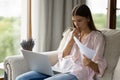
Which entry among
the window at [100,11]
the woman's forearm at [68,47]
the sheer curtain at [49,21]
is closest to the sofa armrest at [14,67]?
the woman's forearm at [68,47]

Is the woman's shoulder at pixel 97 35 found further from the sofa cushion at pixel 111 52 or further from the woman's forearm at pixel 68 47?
the woman's forearm at pixel 68 47

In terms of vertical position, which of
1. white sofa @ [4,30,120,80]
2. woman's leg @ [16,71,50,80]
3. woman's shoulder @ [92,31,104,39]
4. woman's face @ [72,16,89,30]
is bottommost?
woman's leg @ [16,71,50,80]

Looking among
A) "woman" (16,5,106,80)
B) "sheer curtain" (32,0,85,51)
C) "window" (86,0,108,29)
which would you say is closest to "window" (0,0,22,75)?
"sheer curtain" (32,0,85,51)

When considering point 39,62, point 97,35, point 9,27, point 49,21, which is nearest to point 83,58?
point 97,35

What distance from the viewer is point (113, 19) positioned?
3.43 metres

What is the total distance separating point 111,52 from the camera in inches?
94.6

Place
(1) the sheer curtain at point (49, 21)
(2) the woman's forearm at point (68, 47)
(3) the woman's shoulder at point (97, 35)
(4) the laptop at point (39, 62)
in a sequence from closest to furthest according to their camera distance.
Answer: (4) the laptop at point (39, 62) < (3) the woman's shoulder at point (97, 35) < (2) the woman's forearm at point (68, 47) < (1) the sheer curtain at point (49, 21)

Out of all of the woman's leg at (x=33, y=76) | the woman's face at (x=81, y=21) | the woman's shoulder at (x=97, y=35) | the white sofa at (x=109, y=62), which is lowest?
the woman's leg at (x=33, y=76)

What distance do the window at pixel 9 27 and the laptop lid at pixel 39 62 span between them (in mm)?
1313

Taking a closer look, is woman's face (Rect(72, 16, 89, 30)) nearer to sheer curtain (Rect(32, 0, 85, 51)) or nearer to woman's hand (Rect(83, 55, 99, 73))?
woman's hand (Rect(83, 55, 99, 73))

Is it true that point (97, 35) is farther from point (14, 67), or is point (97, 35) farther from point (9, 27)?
point (9, 27)

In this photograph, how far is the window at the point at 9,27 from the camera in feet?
11.6

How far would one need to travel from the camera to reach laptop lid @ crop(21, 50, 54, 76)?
7.14 feet

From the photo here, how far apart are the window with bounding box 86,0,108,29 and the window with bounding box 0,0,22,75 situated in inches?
39.1
